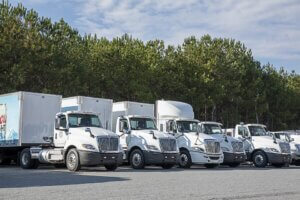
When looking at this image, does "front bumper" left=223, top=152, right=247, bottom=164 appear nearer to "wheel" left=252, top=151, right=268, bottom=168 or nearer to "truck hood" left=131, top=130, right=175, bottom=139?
"wheel" left=252, top=151, right=268, bottom=168

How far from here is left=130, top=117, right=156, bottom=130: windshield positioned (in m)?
24.9

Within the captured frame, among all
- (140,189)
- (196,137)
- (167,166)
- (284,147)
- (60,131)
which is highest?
(60,131)

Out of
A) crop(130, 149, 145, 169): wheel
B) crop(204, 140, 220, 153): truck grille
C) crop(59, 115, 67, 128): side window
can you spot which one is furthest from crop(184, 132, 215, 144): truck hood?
crop(59, 115, 67, 128): side window

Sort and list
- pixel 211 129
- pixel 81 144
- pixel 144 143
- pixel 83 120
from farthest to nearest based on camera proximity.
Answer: pixel 211 129 < pixel 144 143 < pixel 83 120 < pixel 81 144

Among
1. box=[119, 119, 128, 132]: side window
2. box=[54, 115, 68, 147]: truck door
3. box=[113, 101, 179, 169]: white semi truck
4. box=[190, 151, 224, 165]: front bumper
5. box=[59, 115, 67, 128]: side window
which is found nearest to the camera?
box=[54, 115, 68, 147]: truck door

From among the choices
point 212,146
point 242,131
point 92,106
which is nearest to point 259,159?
point 242,131

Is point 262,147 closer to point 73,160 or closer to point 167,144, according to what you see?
point 167,144

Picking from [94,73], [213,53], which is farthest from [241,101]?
[94,73]

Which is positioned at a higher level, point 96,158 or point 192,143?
point 192,143

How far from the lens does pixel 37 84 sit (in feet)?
134

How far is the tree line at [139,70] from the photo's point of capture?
39094 mm

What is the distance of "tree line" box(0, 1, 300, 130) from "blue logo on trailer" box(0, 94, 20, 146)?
43.4 feet

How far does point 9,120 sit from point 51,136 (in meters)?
2.14

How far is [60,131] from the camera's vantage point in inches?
884
